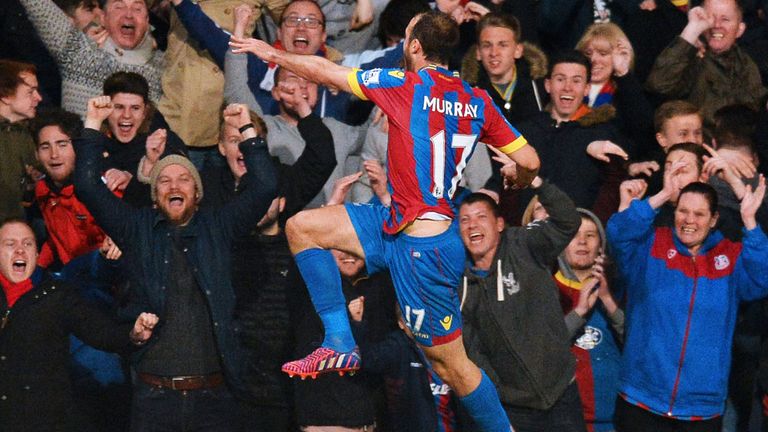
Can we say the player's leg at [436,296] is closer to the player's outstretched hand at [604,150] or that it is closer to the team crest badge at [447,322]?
the team crest badge at [447,322]

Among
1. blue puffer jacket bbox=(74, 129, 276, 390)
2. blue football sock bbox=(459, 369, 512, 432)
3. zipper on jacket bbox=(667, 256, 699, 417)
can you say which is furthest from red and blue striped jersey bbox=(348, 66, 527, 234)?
zipper on jacket bbox=(667, 256, 699, 417)

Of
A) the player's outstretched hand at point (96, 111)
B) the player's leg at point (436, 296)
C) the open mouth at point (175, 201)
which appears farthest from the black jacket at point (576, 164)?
the player's outstretched hand at point (96, 111)

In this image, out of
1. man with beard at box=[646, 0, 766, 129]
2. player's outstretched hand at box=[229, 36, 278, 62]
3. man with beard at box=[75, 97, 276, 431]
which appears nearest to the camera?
player's outstretched hand at box=[229, 36, 278, 62]

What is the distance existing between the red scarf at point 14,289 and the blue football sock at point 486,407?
123 inches

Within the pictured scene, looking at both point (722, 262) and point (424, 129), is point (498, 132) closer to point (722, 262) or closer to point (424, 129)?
point (424, 129)

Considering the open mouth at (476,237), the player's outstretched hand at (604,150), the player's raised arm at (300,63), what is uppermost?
the player's raised arm at (300,63)

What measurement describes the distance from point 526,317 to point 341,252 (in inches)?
52.7

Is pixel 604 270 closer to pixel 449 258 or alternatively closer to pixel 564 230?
pixel 564 230

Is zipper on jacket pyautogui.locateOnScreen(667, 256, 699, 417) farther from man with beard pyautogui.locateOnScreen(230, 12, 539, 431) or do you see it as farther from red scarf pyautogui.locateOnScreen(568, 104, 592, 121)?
red scarf pyautogui.locateOnScreen(568, 104, 592, 121)

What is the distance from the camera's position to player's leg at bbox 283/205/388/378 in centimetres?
832

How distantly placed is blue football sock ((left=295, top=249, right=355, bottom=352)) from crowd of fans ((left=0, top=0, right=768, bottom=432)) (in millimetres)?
432

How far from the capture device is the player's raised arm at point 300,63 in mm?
7805

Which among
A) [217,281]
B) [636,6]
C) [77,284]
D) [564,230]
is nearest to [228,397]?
[217,281]

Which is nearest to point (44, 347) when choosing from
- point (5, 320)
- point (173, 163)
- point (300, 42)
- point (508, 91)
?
point (5, 320)
